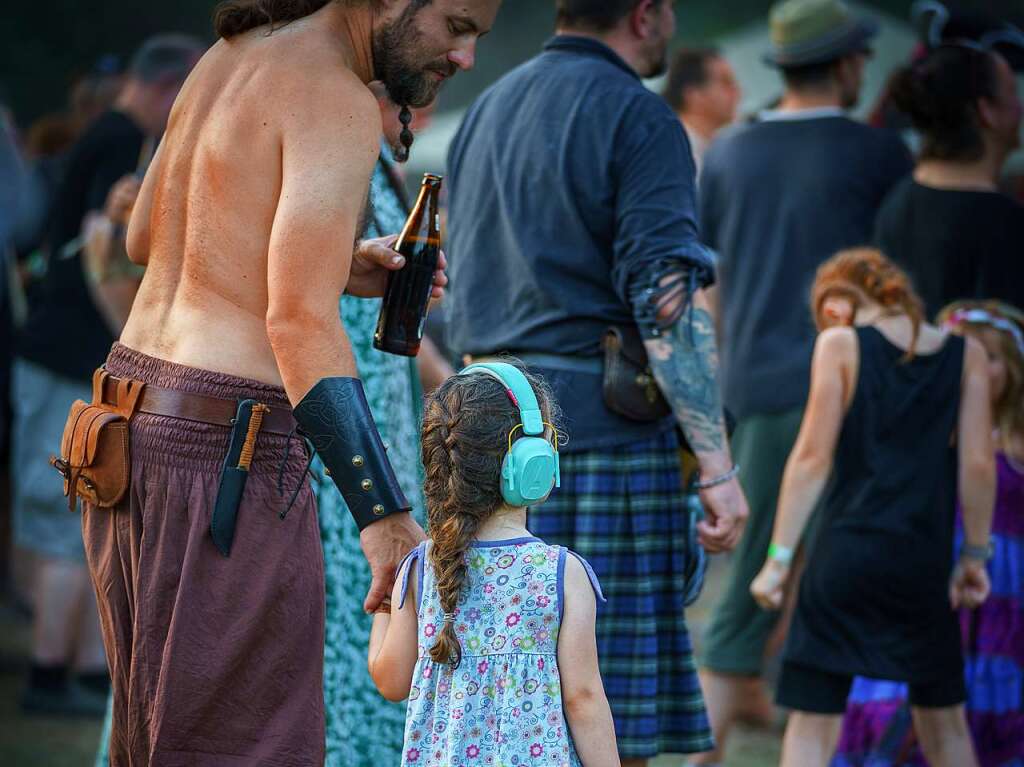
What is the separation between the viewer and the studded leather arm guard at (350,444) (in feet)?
8.08

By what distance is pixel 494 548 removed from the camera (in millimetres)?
2623

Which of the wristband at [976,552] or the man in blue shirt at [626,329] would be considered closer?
the man in blue shirt at [626,329]

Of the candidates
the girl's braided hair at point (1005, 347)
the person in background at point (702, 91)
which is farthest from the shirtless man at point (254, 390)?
the person in background at point (702, 91)

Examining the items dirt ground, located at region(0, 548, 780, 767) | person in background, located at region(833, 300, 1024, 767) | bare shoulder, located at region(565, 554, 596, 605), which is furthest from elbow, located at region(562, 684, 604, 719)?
dirt ground, located at region(0, 548, 780, 767)

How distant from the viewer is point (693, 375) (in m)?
3.42

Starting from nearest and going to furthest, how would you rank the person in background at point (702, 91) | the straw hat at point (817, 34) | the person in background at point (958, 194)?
1. the person in background at point (958, 194)
2. the straw hat at point (817, 34)
3. the person in background at point (702, 91)

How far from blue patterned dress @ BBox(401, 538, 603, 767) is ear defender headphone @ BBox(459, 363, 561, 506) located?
119 millimetres

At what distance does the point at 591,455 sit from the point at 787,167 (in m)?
1.99

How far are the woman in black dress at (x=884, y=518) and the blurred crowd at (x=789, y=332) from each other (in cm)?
1

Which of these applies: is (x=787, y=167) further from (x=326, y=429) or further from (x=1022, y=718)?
(x=326, y=429)

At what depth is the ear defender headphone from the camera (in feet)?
8.32

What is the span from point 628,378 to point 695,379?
0.15 meters

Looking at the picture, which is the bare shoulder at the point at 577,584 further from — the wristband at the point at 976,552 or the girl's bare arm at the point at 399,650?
the wristband at the point at 976,552

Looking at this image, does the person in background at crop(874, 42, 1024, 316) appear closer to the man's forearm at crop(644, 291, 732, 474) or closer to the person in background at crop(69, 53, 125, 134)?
the man's forearm at crop(644, 291, 732, 474)
